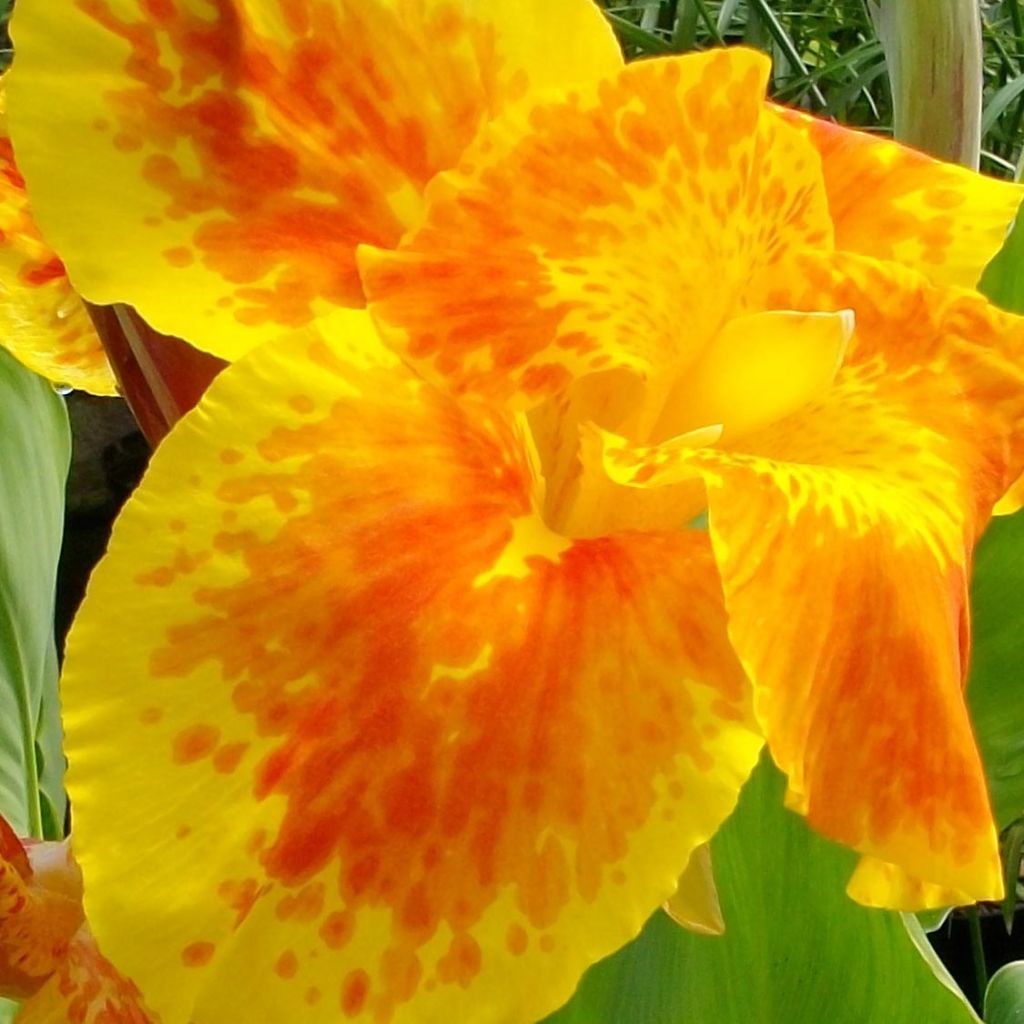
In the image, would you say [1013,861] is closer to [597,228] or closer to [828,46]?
[828,46]

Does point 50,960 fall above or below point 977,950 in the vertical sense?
above

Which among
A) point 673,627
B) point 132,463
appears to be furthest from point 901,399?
point 132,463

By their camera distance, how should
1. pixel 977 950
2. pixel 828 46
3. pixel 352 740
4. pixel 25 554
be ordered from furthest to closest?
pixel 828 46 < pixel 977 950 < pixel 25 554 < pixel 352 740

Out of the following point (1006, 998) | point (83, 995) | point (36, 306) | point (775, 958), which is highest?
point (36, 306)

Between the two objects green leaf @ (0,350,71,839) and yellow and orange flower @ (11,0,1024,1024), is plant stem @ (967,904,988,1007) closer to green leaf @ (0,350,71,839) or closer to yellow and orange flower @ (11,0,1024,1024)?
green leaf @ (0,350,71,839)

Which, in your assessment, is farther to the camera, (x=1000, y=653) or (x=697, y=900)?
(x=1000, y=653)

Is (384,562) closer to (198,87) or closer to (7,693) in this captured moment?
(198,87)

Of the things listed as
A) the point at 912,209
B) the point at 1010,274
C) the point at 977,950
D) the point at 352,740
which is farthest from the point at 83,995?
the point at 977,950
